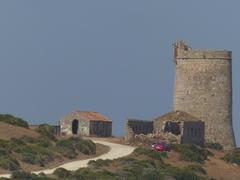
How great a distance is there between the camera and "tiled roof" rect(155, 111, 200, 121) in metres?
80.6

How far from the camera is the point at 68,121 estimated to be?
263 ft

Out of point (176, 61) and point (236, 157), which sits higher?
point (176, 61)

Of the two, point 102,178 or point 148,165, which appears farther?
point 148,165

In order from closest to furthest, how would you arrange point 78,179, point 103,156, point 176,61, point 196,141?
point 78,179 → point 103,156 → point 196,141 → point 176,61

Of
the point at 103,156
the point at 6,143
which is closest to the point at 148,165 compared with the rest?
the point at 103,156

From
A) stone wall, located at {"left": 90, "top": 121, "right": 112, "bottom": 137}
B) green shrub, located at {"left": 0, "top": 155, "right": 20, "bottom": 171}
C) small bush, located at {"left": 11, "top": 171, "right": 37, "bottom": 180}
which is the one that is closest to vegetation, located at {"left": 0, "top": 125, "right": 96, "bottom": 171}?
green shrub, located at {"left": 0, "top": 155, "right": 20, "bottom": 171}

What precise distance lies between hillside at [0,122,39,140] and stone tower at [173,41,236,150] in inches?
710

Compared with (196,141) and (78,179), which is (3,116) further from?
(78,179)

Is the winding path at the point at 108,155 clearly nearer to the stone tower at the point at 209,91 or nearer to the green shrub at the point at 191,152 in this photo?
the green shrub at the point at 191,152

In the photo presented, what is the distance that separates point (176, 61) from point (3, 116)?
1899 centimetres

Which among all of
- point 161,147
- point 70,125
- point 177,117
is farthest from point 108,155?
point 177,117

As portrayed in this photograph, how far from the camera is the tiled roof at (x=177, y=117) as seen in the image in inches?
3172

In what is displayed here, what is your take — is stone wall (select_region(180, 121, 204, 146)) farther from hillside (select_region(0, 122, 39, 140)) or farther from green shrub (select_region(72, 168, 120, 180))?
green shrub (select_region(72, 168, 120, 180))

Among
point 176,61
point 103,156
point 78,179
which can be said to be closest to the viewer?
point 78,179
